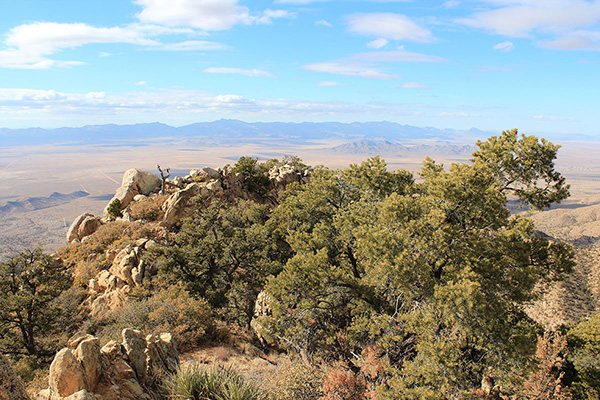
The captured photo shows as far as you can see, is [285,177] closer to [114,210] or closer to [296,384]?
[114,210]

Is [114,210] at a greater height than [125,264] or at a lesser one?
greater

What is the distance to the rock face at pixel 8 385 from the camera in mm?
7918

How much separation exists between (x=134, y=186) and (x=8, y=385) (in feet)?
124

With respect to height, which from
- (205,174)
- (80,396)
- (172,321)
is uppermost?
(205,174)

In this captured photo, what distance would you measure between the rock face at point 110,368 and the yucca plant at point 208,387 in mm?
1261

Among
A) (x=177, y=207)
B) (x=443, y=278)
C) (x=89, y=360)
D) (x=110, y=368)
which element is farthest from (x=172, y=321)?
(x=177, y=207)

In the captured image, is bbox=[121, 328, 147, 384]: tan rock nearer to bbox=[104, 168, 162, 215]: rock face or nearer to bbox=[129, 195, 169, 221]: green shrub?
bbox=[129, 195, 169, 221]: green shrub

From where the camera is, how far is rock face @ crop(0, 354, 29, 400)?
7.92 meters

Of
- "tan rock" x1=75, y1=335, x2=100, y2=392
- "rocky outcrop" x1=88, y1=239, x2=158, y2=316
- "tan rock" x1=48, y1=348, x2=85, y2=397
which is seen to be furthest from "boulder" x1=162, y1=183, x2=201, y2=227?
"tan rock" x1=48, y1=348, x2=85, y2=397

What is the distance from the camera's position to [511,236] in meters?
15.3

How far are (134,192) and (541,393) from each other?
4193cm

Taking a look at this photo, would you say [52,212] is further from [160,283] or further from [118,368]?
[118,368]

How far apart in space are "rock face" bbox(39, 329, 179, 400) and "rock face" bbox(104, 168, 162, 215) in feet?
107

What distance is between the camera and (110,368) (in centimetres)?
1102
